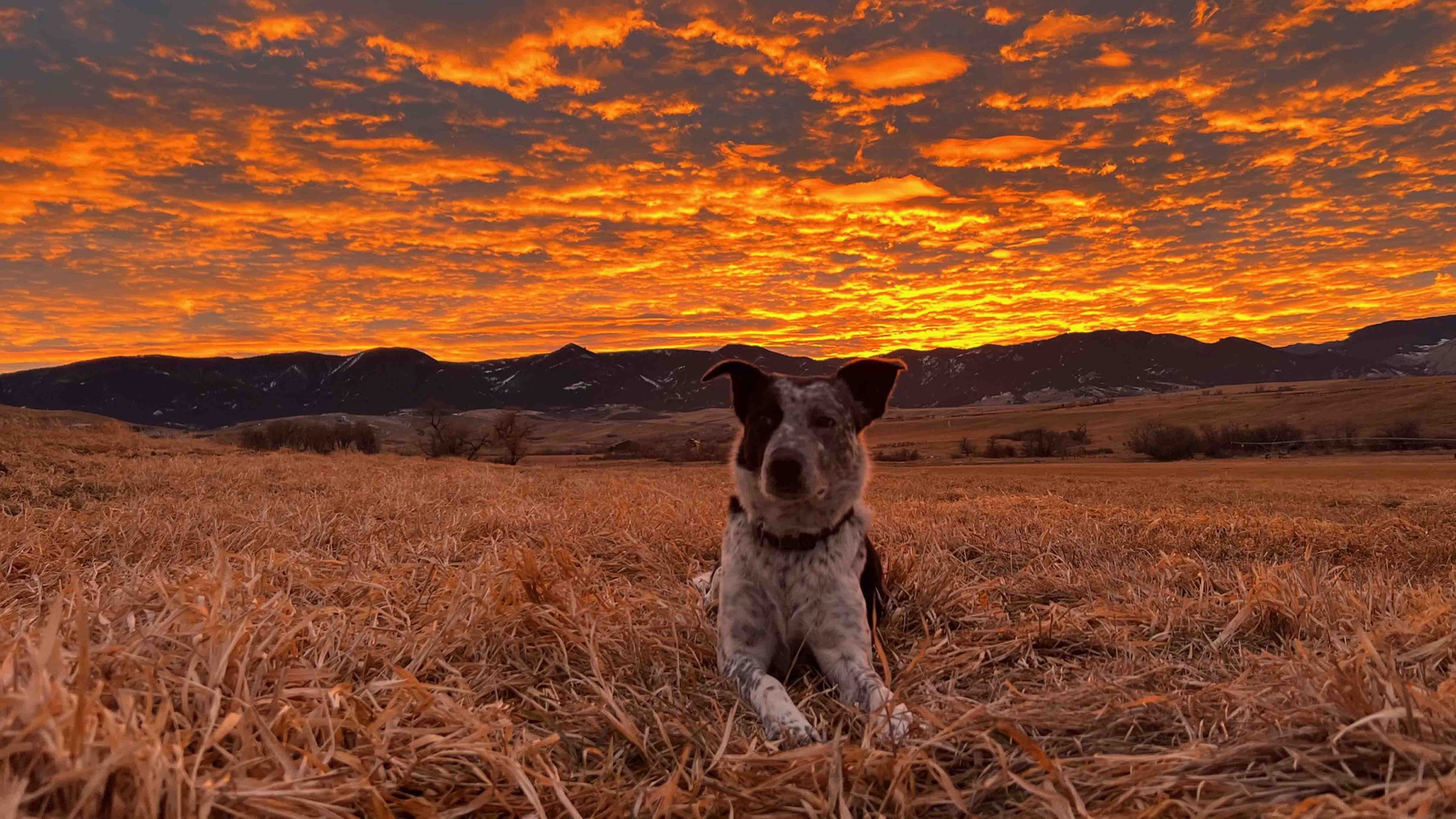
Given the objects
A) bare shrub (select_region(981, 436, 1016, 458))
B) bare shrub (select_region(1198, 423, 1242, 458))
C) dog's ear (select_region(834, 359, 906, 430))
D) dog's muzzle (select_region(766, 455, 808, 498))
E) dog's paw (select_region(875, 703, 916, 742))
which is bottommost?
bare shrub (select_region(981, 436, 1016, 458))

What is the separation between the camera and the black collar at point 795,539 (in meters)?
4.53

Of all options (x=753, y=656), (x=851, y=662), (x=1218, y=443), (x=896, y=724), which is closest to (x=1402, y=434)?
(x=1218, y=443)

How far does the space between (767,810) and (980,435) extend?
96.2m

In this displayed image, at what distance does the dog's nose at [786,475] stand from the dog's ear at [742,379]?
3.21 feet

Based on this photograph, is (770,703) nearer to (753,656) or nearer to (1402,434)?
(753,656)

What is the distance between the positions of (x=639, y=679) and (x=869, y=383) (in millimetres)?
2741

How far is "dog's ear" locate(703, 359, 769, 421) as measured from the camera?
201 inches

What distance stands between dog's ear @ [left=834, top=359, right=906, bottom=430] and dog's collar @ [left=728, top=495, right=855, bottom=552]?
1.03 metres

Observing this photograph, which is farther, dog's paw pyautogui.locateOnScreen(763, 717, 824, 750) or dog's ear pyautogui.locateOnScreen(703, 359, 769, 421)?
dog's ear pyautogui.locateOnScreen(703, 359, 769, 421)

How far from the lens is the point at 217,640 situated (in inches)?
104

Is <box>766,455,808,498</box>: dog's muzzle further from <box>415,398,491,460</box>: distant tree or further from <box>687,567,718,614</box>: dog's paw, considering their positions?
<box>415,398,491,460</box>: distant tree

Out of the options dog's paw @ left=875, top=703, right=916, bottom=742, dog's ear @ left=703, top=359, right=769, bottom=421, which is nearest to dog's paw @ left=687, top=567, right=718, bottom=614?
dog's ear @ left=703, top=359, right=769, bottom=421

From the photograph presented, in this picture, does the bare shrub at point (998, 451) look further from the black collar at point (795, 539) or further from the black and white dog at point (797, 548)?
the black collar at point (795, 539)

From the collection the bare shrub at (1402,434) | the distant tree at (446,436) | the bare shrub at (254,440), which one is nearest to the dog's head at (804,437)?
the bare shrub at (254,440)
